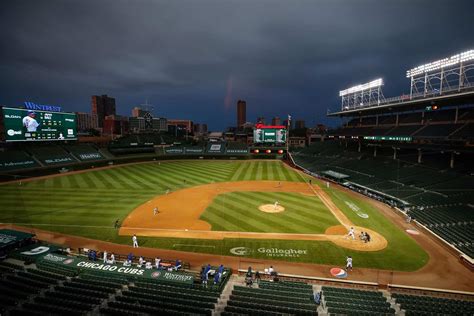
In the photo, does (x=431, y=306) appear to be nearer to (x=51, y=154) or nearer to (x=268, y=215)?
(x=268, y=215)

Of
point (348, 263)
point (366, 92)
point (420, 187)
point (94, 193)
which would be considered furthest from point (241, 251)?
point (366, 92)

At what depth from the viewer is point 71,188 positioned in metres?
38.1

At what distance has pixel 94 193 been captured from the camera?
117ft

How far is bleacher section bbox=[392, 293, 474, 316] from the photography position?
1127cm

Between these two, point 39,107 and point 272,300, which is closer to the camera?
point 272,300

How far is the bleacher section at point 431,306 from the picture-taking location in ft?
37.0

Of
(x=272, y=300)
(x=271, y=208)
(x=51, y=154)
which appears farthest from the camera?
(x=51, y=154)

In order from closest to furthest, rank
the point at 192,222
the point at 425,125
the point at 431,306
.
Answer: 1. the point at 431,306
2. the point at 192,222
3. the point at 425,125

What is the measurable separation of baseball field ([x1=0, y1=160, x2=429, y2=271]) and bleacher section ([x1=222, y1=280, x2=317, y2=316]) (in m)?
4.95

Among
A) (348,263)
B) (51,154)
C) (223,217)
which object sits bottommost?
(348,263)

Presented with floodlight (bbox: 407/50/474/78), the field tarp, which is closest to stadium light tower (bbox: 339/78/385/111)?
floodlight (bbox: 407/50/474/78)

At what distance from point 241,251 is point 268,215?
27.1 feet

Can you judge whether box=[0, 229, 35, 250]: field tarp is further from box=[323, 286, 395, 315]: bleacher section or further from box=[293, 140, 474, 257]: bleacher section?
box=[293, 140, 474, 257]: bleacher section

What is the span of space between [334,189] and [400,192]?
30.6 ft
